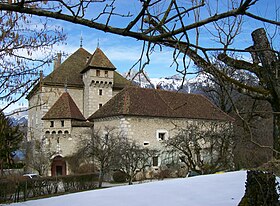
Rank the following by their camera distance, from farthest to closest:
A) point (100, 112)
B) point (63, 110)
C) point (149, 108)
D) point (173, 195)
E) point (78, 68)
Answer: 1. point (78, 68)
2. point (63, 110)
3. point (100, 112)
4. point (149, 108)
5. point (173, 195)

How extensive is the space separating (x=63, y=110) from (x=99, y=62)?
17.8 feet

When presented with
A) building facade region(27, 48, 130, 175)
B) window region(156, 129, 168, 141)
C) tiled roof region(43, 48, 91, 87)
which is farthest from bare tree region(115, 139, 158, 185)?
tiled roof region(43, 48, 91, 87)

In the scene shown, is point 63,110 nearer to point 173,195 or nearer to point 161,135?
point 161,135

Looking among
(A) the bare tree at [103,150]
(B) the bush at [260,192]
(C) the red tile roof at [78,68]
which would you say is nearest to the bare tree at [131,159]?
(A) the bare tree at [103,150]

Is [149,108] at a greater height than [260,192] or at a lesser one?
greater

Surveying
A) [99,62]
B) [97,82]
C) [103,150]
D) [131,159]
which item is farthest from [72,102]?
[131,159]

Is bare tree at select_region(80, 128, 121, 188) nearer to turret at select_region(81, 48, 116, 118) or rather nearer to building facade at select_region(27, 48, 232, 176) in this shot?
building facade at select_region(27, 48, 232, 176)

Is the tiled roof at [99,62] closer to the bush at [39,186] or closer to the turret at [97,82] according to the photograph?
the turret at [97,82]

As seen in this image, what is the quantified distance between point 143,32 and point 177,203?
5184 millimetres

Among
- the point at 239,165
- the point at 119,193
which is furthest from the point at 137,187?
the point at 239,165

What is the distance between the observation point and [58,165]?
90.4 feet

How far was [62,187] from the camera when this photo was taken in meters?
20.0

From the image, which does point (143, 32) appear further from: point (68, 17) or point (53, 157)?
point (53, 157)

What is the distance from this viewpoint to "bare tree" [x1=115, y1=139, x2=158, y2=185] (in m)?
20.7
